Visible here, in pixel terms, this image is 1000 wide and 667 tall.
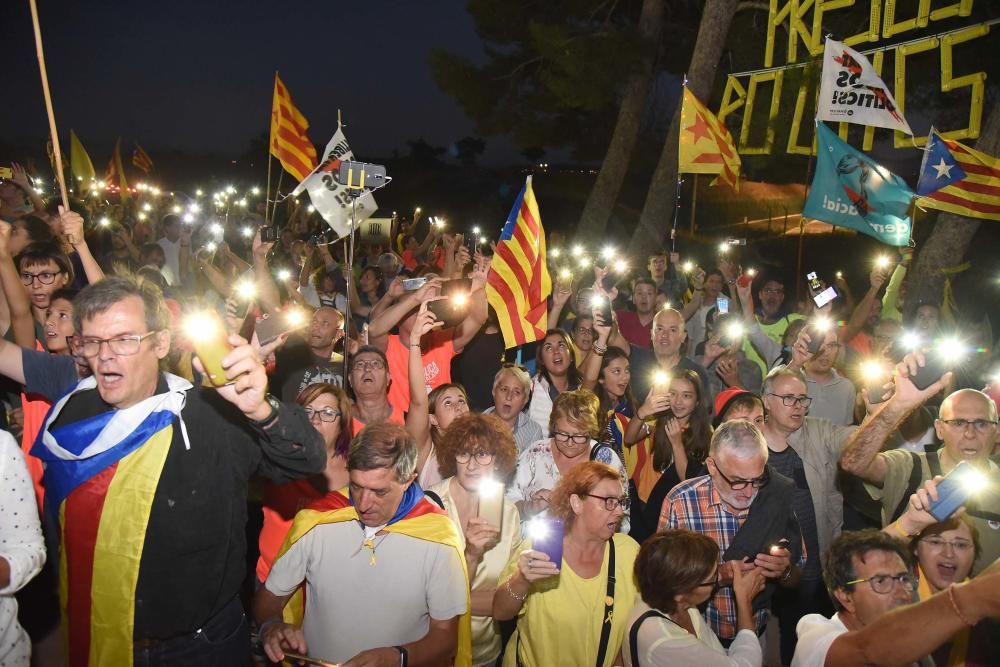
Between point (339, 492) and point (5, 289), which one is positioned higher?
point (5, 289)

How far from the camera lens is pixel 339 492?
3.24 meters

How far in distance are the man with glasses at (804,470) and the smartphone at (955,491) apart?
1186mm

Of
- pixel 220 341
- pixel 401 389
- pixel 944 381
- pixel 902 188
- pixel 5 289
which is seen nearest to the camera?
pixel 220 341

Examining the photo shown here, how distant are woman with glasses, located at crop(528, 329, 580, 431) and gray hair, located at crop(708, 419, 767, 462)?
216 centimetres

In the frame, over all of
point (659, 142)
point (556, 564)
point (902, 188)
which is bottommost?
point (556, 564)

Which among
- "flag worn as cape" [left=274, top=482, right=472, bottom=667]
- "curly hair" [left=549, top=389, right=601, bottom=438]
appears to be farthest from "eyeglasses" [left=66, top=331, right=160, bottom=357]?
"curly hair" [left=549, top=389, right=601, bottom=438]

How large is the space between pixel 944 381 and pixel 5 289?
502 centimetres

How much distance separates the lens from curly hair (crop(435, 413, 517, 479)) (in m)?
3.82

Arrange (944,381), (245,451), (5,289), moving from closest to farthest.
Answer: (245,451)
(944,381)
(5,289)

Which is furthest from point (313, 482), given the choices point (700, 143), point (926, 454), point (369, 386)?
point (700, 143)

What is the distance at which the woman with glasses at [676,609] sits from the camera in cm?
275

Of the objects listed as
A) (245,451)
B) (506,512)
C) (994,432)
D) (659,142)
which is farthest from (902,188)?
(659,142)

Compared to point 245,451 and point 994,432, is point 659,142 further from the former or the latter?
point 245,451

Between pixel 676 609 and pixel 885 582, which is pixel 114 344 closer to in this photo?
pixel 676 609
